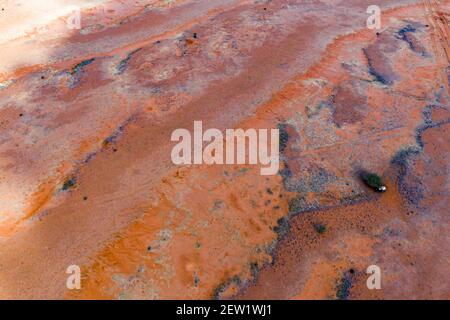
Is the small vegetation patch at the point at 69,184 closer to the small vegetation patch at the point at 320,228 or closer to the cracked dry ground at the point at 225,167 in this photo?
the cracked dry ground at the point at 225,167

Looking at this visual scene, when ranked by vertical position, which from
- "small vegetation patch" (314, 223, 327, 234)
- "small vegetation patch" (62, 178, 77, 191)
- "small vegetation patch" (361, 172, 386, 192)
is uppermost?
"small vegetation patch" (62, 178, 77, 191)

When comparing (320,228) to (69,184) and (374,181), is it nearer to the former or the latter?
(374,181)

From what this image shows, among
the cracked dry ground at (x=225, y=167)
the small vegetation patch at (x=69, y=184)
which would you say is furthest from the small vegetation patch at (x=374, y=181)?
the small vegetation patch at (x=69, y=184)

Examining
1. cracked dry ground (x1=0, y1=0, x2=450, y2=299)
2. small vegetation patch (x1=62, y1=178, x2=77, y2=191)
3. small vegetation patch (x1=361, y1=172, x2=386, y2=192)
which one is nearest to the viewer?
cracked dry ground (x1=0, y1=0, x2=450, y2=299)

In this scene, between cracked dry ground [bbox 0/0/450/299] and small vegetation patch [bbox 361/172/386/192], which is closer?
cracked dry ground [bbox 0/0/450/299]

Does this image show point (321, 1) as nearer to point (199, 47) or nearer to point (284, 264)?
point (199, 47)

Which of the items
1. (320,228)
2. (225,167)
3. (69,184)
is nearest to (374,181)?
(320,228)

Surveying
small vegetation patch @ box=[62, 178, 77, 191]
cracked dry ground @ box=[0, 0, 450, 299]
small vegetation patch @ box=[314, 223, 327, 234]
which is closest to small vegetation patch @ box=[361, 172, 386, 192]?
cracked dry ground @ box=[0, 0, 450, 299]

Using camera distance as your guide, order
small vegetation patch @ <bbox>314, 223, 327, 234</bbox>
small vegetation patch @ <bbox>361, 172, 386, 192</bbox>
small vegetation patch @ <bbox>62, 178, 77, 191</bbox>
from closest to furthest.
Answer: small vegetation patch @ <bbox>314, 223, 327, 234</bbox> < small vegetation patch @ <bbox>62, 178, 77, 191</bbox> < small vegetation patch @ <bbox>361, 172, 386, 192</bbox>

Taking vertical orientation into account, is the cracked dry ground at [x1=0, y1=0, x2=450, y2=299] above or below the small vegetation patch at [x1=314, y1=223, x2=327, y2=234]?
above

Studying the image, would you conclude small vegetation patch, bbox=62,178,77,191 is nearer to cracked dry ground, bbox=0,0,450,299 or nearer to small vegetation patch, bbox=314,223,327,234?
cracked dry ground, bbox=0,0,450,299
